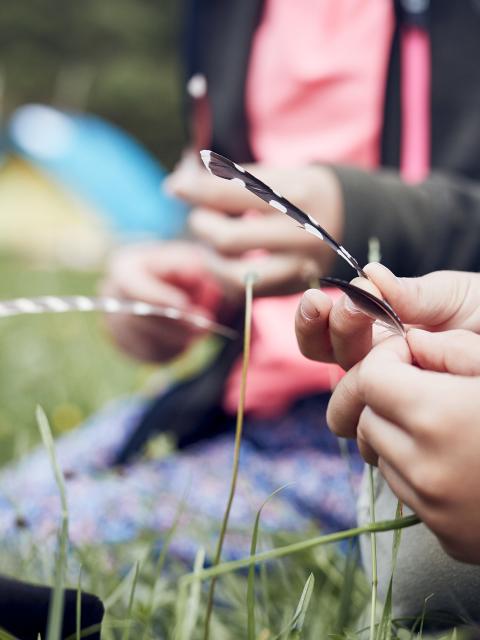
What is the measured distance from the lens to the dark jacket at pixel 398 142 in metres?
0.82

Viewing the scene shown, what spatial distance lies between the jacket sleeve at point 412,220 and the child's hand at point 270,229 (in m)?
0.04

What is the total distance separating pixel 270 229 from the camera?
0.75 metres

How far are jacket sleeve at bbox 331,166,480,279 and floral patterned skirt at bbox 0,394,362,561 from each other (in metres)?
0.21

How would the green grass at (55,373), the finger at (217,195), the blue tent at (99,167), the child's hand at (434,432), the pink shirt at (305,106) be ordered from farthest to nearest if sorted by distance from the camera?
the blue tent at (99,167)
the green grass at (55,373)
the pink shirt at (305,106)
the finger at (217,195)
the child's hand at (434,432)

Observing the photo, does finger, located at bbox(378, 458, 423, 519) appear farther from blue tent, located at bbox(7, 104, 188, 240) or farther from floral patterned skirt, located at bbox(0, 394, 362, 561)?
blue tent, located at bbox(7, 104, 188, 240)

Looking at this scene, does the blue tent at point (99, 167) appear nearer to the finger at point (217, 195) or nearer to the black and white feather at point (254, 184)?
the finger at point (217, 195)

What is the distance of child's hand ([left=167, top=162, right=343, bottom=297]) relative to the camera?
29.3 inches

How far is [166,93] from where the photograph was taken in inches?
273

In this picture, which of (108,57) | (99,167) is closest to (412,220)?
(99,167)

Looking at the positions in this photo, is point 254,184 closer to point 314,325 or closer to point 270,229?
point 314,325

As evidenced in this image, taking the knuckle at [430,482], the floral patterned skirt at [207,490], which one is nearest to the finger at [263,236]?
the floral patterned skirt at [207,490]

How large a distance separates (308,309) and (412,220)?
487mm

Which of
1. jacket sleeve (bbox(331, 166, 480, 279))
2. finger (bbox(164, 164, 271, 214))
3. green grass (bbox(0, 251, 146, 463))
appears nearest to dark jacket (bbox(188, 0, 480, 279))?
jacket sleeve (bbox(331, 166, 480, 279))

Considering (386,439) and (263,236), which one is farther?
(263,236)
